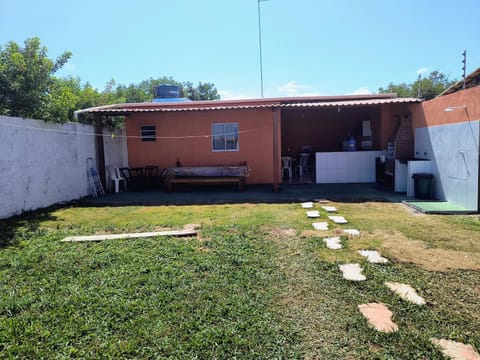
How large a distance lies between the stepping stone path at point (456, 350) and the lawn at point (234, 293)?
8 centimetres

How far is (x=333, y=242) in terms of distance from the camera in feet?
16.6

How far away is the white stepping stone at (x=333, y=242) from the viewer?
15.8 ft

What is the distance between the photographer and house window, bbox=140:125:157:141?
1283 centimetres

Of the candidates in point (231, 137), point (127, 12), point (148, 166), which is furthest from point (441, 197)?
point (127, 12)

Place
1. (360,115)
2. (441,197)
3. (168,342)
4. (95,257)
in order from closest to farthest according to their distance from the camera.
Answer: (168,342) < (95,257) < (441,197) < (360,115)

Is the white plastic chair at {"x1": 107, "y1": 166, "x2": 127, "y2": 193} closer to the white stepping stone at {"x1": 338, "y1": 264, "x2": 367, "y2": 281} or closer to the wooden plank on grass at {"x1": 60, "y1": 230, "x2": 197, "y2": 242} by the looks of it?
the wooden plank on grass at {"x1": 60, "y1": 230, "x2": 197, "y2": 242}

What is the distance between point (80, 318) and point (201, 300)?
1.07 meters

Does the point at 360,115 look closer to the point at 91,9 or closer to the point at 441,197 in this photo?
the point at 441,197

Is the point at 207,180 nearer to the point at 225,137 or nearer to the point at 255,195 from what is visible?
the point at 255,195

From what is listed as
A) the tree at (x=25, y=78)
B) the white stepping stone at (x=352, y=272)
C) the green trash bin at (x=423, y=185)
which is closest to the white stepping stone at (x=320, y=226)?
the white stepping stone at (x=352, y=272)

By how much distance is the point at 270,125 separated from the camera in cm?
1232

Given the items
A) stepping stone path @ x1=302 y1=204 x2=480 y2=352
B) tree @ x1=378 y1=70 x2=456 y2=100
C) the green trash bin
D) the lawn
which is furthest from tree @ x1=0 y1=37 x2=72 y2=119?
tree @ x1=378 y1=70 x2=456 y2=100

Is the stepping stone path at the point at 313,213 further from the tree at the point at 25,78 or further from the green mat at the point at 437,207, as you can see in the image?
the tree at the point at 25,78

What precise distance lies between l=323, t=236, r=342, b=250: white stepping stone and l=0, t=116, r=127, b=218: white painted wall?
6.54 meters
